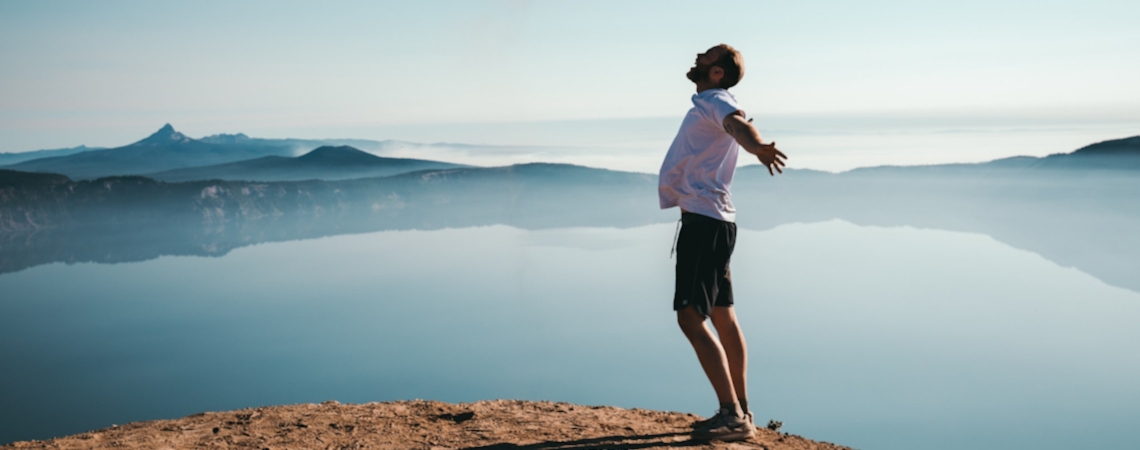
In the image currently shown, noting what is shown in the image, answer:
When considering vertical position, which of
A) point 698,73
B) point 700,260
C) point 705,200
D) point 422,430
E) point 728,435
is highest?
point 698,73

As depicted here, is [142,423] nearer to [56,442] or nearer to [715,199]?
[56,442]

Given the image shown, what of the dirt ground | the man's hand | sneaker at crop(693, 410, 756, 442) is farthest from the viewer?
the dirt ground

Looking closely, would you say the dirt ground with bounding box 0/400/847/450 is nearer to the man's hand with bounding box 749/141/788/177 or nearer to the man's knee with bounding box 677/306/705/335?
the man's knee with bounding box 677/306/705/335

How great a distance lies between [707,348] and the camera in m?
3.90

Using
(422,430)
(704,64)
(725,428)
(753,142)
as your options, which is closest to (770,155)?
(753,142)

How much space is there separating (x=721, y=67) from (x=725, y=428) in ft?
6.60

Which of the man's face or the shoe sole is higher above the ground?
the man's face

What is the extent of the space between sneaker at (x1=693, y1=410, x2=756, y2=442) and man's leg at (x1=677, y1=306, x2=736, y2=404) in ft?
0.61

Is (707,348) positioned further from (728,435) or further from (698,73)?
(698,73)

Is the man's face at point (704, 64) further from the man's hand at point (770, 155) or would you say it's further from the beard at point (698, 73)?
the man's hand at point (770, 155)

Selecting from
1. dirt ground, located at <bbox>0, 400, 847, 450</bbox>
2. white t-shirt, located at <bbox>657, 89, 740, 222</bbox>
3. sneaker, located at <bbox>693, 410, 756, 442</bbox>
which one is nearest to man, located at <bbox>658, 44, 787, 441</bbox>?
white t-shirt, located at <bbox>657, 89, 740, 222</bbox>

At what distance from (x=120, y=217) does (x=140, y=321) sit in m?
39.4

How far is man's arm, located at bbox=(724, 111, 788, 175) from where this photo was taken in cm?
338

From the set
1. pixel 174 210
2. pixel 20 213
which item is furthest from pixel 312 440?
pixel 174 210
